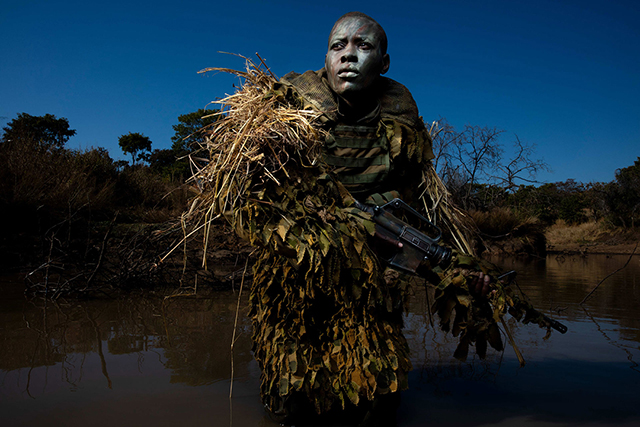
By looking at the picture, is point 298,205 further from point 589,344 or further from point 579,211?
point 579,211

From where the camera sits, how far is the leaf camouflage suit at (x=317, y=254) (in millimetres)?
2025

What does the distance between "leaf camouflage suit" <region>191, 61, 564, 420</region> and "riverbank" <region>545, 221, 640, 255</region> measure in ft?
43.6

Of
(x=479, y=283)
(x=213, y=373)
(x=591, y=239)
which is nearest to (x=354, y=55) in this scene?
(x=479, y=283)

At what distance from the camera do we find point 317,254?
6.38 feet

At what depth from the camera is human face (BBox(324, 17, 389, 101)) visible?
2.49m

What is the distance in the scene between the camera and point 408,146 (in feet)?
8.68

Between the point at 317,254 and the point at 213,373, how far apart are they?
5.63 feet

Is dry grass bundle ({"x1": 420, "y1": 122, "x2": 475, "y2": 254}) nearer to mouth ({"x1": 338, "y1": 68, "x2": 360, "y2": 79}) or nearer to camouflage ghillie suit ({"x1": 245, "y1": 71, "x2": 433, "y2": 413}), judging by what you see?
camouflage ghillie suit ({"x1": 245, "y1": 71, "x2": 433, "y2": 413})

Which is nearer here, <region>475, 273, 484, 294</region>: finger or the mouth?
<region>475, 273, 484, 294</region>: finger

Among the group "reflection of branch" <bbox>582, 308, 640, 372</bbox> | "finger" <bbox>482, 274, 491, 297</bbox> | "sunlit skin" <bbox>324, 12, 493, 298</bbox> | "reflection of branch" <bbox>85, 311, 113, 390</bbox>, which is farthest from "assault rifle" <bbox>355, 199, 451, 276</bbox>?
"reflection of branch" <bbox>582, 308, 640, 372</bbox>

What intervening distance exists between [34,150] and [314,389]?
926 cm

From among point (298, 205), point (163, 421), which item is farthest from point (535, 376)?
point (163, 421)

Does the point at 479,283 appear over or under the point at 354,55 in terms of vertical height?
under

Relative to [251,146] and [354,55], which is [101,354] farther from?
[354,55]
